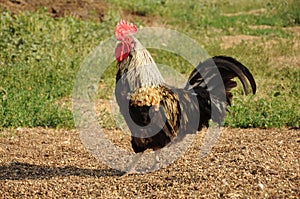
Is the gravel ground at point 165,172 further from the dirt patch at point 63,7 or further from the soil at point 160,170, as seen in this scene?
the dirt patch at point 63,7

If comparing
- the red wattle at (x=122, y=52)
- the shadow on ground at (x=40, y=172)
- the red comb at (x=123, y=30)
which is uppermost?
the red comb at (x=123, y=30)

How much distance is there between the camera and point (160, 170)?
573 centimetres

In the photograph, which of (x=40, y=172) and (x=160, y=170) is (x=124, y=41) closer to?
(x=160, y=170)

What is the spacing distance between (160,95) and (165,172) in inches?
31.8

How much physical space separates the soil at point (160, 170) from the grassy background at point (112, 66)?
442mm

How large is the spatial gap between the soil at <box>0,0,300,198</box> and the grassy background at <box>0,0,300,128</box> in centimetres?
44

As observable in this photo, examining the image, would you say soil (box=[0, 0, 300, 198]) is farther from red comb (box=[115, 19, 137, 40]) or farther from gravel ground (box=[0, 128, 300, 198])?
red comb (box=[115, 19, 137, 40])

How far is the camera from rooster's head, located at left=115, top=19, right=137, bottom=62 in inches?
217

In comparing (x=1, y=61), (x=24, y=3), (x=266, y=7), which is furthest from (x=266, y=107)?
(x=266, y=7)

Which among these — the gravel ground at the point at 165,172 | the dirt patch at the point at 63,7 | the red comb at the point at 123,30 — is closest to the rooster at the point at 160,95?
the red comb at the point at 123,30

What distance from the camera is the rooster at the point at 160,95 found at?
17.6 ft

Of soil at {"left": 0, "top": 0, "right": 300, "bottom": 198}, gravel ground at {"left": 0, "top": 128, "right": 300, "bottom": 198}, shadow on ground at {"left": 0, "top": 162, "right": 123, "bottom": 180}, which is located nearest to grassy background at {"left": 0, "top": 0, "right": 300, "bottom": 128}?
soil at {"left": 0, "top": 0, "right": 300, "bottom": 198}

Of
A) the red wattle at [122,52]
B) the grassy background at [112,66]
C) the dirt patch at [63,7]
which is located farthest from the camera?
the dirt patch at [63,7]

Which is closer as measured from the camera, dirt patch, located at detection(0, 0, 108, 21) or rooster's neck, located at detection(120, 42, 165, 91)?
rooster's neck, located at detection(120, 42, 165, 91)
